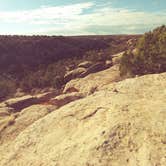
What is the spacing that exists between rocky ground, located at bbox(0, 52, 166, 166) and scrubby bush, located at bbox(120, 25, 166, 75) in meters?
7.67

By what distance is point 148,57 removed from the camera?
880 inches

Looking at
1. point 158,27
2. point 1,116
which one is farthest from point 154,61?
point 1,116

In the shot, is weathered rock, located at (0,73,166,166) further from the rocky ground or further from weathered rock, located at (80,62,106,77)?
weathered rock, located at (80,62,106,77)

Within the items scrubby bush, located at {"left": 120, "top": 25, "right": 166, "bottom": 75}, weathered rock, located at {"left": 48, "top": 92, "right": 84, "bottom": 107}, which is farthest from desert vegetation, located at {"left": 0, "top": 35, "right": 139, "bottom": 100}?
weathered rock, located at {"left": 48, "top": 92, "right": 84, "bottom": 107}

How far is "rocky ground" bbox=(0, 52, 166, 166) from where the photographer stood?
8188mm

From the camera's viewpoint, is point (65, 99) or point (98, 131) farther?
point (65, 99)

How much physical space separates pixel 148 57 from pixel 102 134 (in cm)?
1461

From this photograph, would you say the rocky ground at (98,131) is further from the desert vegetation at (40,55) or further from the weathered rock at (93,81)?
the desert vegetation at (40,55)

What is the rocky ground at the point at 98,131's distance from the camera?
26.9 ft

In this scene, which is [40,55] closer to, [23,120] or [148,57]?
[148,57]

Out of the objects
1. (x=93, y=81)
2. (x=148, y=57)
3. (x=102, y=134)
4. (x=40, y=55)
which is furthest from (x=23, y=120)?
(x=40, y=55)

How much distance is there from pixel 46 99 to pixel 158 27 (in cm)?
1423

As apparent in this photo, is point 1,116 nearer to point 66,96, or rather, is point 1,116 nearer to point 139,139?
point 66,96

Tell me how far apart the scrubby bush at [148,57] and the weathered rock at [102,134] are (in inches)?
341
